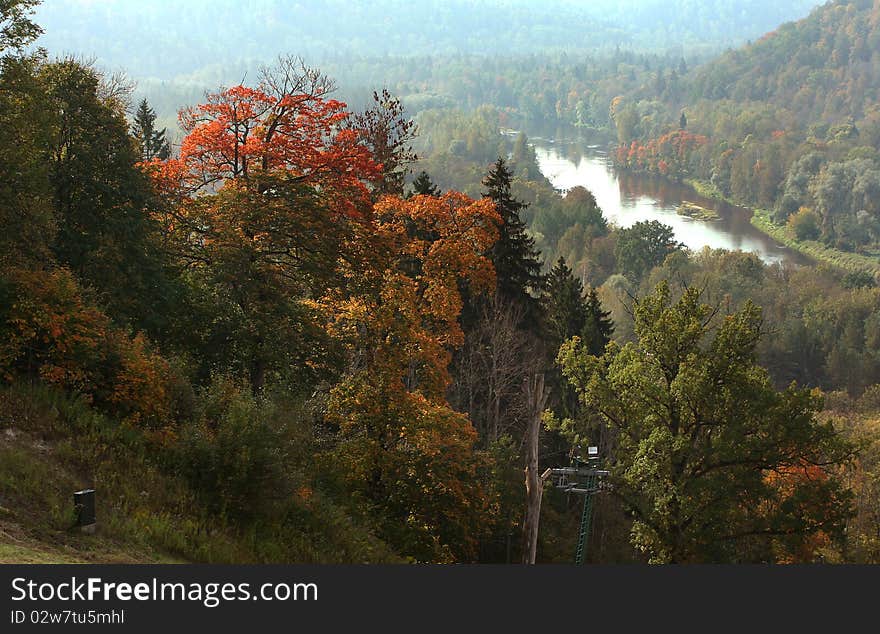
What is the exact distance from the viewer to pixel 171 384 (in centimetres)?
1548

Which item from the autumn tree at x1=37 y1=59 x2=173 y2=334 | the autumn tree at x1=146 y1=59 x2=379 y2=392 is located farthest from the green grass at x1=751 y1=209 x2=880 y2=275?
the autumn tree at x1=37 y1=59 x2=173 y2=334

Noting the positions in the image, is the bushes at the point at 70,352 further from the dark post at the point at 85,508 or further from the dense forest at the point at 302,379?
the dark post at the point at 85,508

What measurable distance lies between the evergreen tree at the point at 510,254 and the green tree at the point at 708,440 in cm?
1268

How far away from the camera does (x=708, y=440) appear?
20.0 m

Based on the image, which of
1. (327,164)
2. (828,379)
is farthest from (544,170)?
(327,164)

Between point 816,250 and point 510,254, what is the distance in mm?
96867

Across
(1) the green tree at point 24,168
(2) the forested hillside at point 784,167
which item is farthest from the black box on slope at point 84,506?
(2) the forested hillside at point 784,167

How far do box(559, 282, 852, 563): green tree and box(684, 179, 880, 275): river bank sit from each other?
9480 cm

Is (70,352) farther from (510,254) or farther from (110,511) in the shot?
(510,254)

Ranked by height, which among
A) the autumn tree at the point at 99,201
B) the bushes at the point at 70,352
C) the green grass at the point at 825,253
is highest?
the autumn tree at the point at 99,201

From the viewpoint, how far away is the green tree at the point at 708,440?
19031 millimetres

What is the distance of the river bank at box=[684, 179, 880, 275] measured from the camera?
11188cm

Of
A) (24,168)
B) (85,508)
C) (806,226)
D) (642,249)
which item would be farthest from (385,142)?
(806,226)

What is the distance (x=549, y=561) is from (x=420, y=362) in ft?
20.4
